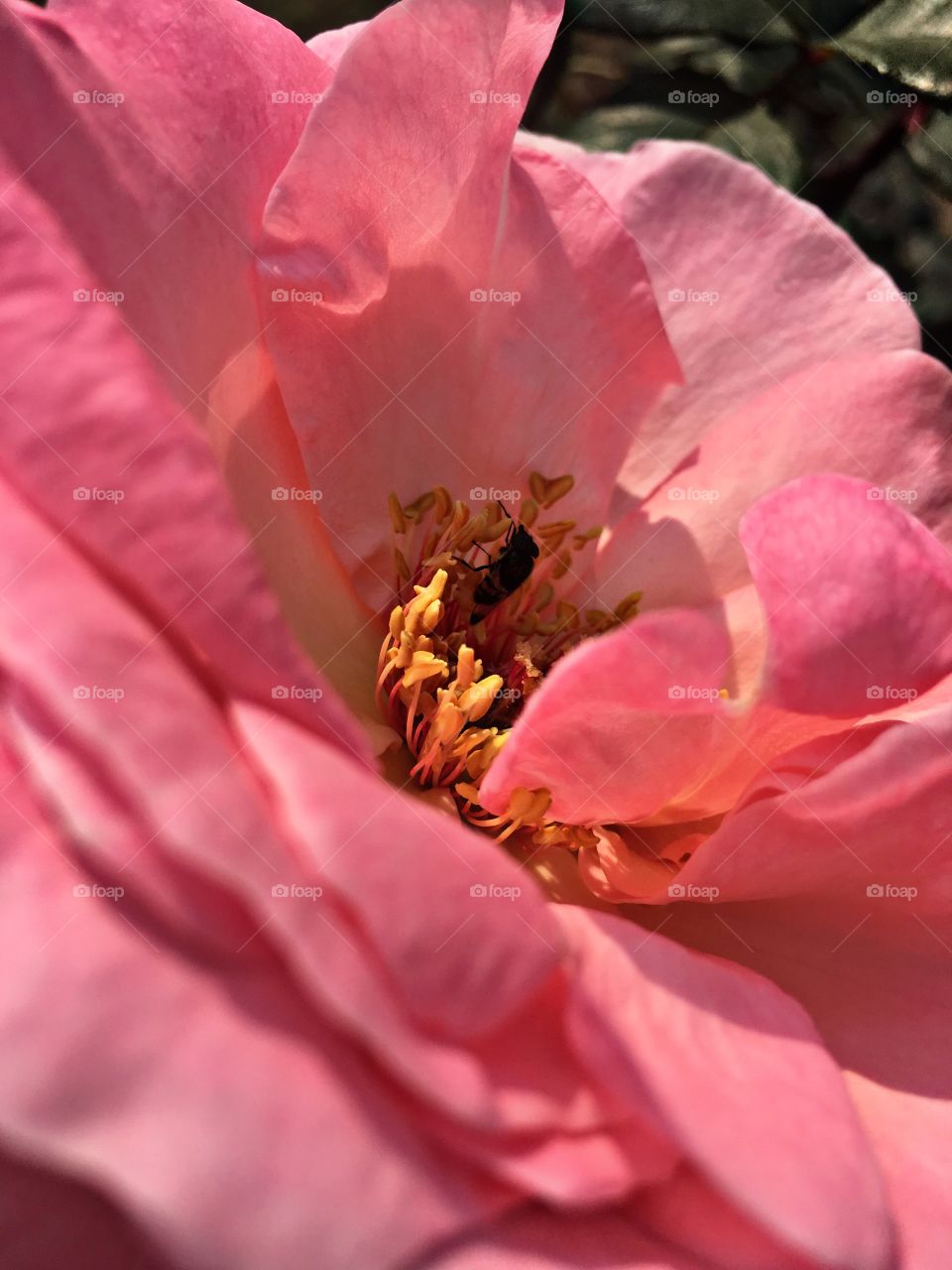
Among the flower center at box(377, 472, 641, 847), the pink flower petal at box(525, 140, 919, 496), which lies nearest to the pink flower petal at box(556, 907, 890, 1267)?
the flower center at box(377, 472, 641, 847)

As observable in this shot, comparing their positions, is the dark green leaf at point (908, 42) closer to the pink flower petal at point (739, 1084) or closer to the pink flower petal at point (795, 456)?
the pink flower petal at point (795, 456)

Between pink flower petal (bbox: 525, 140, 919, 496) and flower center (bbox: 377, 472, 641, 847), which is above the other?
pink flower petal (bbox: 525, 140, 919, 496)

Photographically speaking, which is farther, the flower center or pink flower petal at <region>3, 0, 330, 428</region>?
the flower center

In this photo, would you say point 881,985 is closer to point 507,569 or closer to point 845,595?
point 845,595

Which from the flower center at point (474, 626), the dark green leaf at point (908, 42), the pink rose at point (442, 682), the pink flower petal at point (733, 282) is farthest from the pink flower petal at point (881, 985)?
the dark green leaf at point (908, 42)

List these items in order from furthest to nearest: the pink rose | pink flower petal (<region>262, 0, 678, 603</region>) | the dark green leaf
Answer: the dark green leaf < pink flower petal (<region>262, 0, 678, 603</region>) < the pink rose

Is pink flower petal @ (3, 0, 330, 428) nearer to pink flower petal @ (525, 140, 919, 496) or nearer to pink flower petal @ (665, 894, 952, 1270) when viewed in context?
pink flower petal @ (525, 140, 919, 496)

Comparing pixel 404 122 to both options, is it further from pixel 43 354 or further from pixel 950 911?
pixel 950 911
